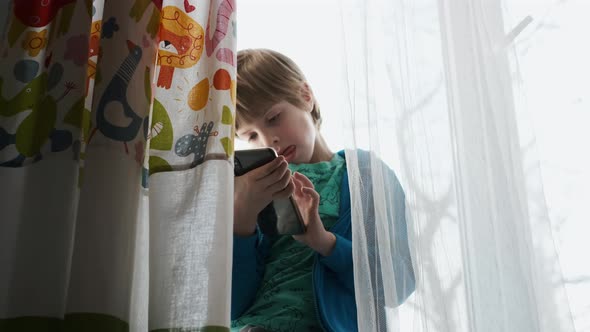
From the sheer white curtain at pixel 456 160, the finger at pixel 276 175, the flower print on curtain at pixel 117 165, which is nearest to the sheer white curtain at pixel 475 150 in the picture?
the sheer white curtain at pixel 456 160

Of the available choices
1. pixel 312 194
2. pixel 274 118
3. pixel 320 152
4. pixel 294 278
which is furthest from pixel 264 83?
pixel 294 278

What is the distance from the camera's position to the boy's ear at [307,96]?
4.05 ft

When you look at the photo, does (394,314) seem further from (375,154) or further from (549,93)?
(549,93)

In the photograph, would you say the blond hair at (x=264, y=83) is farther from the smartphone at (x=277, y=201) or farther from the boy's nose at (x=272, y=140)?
the smartphone at (x=277, y=201)

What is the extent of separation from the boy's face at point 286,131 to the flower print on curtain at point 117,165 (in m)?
0.29

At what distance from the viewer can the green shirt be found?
3.15 ft

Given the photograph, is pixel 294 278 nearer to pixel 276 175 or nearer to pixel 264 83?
pixel 276 175

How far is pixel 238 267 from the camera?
1054mm

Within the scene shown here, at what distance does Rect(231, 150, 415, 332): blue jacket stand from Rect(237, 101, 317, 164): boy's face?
0.11 metres

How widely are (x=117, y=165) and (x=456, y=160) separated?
1.47 ft

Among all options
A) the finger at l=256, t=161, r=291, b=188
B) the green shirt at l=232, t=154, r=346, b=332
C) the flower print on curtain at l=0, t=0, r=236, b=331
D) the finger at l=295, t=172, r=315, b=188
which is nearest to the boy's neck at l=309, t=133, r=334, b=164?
the green shirt at l=232, t=154, r=346, b=332

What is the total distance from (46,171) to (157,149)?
0.14 metres

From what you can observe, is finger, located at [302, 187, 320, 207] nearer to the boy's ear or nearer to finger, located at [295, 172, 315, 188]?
finger, located at [295, 172, 315, 188]

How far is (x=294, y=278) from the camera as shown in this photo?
1.04 meters
